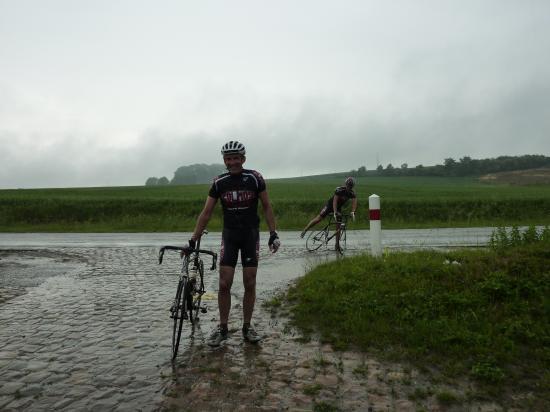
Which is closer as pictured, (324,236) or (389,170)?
(324,236)

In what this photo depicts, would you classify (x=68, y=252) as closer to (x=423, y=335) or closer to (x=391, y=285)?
(x=391, y=285)

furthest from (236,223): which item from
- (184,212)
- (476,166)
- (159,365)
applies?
(476,166)

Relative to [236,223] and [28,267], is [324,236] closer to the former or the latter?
[28,267]

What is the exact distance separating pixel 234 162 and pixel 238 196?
1.37 feet

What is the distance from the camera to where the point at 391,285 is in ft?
21.7

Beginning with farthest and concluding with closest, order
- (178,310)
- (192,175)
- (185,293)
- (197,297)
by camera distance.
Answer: (192,175)
(197,297)
(185,293)
(178,310)

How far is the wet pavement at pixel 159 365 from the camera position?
3883mm

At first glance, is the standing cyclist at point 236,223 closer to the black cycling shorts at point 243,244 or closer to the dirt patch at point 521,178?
the black cycling shorts at point 243,244

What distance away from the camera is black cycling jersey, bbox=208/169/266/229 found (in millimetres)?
5637

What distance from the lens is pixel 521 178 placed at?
68.1 metres

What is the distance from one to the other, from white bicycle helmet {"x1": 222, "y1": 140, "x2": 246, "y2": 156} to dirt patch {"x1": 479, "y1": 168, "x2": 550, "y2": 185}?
6597 cm

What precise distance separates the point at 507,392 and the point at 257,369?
89.3 inches

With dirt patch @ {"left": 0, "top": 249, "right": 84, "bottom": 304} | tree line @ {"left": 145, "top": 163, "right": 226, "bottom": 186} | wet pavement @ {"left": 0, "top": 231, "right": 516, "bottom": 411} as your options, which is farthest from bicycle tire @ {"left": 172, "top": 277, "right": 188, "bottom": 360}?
tree line @ {"left": 145, "top": 163, "right": 226, "bottom": 186}

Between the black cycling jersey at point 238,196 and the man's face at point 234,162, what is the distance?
6 centimetres
